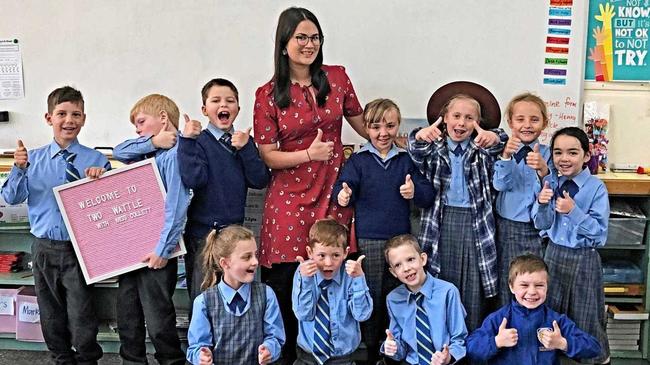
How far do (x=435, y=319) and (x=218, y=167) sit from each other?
42.0 inches

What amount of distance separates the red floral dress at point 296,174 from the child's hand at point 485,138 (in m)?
0.59

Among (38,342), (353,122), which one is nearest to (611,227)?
(353,122)

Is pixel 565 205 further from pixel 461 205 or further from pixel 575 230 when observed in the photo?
pixel 461 205

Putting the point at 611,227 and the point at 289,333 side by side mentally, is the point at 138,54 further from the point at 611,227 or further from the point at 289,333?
the point at 611,227

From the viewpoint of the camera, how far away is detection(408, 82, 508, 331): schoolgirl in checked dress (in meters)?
2.76

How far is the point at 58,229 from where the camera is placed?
9.26 feet

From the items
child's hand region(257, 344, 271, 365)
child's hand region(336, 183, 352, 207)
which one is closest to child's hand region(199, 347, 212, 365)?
child's hand region(257, 344, 271, 365)

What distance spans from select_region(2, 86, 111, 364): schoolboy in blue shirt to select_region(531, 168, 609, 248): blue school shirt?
186 centimetres

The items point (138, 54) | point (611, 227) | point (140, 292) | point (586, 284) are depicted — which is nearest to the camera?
point (586, 284)

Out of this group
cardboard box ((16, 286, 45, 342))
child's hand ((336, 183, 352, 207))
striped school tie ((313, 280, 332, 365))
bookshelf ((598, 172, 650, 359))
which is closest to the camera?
striped school tie ((313, 280, 332, 365))

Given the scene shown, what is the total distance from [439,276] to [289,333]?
71cm

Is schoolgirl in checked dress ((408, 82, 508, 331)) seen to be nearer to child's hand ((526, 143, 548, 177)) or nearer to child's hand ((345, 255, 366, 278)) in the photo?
child's hand ((526, 143, 548, 177))

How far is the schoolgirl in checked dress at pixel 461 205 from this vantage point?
9.04ft

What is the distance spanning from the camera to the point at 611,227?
3180 mm
